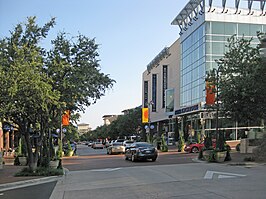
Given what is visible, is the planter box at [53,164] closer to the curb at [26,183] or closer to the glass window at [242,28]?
the curb at [26,183]

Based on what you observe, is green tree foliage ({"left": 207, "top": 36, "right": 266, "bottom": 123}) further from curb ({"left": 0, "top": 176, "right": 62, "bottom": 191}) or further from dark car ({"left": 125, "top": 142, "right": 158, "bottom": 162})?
curb ({"left": 0, "top": 176, "right": 62, "bottom": 191})

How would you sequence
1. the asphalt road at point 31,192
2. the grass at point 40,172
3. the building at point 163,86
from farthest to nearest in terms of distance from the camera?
the building at point 163,86 → the grass at point 40,172 → the asphalt road at point 31,192

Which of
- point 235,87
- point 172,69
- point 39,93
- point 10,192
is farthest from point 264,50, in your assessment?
point 172,69

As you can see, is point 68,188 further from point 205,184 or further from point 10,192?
point 205,184

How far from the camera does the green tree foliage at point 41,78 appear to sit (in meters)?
17.3

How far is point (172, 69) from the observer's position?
7675 cm

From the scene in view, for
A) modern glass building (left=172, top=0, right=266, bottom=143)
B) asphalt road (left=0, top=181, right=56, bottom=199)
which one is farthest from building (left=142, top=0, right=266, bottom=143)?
asphalt road (left=0, top=181, right=56, bottom=199)

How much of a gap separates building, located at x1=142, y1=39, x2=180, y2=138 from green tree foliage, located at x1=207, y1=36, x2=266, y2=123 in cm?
3545

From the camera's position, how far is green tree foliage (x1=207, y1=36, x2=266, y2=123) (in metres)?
27.3

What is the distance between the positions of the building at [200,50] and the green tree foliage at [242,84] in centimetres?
1651

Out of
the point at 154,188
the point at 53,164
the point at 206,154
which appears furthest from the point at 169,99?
the point at 154,188

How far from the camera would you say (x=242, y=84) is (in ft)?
89.3

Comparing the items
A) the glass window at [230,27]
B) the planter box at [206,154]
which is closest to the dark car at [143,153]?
the planter box at [206,154]

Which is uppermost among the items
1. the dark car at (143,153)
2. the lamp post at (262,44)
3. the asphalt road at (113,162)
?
the lamp post at (262,44)
